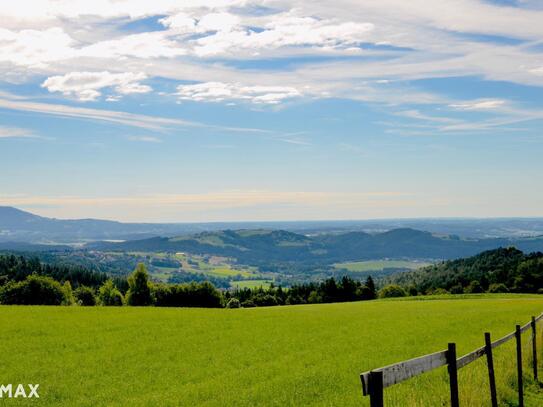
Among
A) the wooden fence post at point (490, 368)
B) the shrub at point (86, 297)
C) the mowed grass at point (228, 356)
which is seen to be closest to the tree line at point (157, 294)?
the shrub at point (86, 297)

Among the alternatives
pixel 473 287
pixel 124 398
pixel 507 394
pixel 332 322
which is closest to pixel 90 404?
pixel 124 398

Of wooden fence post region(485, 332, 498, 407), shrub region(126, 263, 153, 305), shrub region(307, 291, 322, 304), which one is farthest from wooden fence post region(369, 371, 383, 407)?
shrub region(307, 291, 322, 304)

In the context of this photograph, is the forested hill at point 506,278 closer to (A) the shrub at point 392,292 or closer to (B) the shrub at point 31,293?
(A) the shrub at point 392,292

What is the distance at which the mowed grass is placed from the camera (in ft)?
57.9

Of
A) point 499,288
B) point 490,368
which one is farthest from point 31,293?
point 499,288

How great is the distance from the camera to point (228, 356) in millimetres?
27219

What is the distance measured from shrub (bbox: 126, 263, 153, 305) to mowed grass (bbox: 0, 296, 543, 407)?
46896 millimetres

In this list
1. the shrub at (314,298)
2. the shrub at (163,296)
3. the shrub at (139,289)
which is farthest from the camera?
the shrub at (314,298)

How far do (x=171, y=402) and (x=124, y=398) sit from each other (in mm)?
2090

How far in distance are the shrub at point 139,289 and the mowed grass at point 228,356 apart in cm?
4690

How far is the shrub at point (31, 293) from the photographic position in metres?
101

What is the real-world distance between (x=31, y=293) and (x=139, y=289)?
22432 mm

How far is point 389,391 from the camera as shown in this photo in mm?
17125

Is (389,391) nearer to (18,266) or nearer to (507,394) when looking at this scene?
(507,394)
